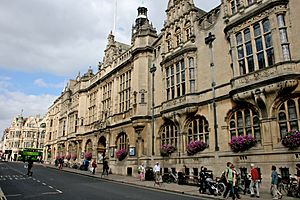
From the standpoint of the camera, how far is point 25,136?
11162 cm

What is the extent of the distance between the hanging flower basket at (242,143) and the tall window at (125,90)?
16.6 m

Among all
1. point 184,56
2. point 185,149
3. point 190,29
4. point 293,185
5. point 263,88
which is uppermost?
point 190,29

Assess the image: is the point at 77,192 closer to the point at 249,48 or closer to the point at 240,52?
the point at 240,52

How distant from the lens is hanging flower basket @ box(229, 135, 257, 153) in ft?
57.5

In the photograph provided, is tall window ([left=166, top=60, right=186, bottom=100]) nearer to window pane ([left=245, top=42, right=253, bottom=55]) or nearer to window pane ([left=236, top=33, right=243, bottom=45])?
window pane ([left=236, top=33, right=243, bottom=45])

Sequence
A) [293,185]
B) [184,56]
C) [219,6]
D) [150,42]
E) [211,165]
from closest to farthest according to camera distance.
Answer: [293,185], [211,165], [219,6], [184,56], [150,42]

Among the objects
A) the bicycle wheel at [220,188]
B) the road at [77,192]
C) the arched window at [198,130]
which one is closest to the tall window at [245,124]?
the arched window at [198,130]

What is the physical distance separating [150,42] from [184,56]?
321 inches

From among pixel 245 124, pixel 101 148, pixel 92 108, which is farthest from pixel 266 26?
pixel 92 108

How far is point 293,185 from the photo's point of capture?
14219mm

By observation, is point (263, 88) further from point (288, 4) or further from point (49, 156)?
point (49, 156)

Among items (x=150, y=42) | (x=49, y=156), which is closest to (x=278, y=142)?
(x=150, y=42)

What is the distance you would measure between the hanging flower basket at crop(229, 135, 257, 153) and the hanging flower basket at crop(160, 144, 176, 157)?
693 centimetres

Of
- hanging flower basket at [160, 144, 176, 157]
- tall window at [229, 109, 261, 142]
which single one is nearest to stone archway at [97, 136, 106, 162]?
hanging flower basket at [160, 144, 176, 157]
